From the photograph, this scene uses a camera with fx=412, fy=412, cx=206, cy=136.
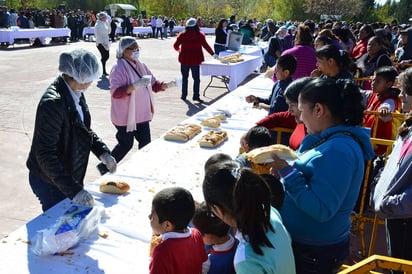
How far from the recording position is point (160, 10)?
46844 mm

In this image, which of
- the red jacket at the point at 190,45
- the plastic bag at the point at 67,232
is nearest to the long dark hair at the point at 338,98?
the plastic bag at the point at 67,232

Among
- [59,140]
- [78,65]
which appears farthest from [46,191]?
[78,65]

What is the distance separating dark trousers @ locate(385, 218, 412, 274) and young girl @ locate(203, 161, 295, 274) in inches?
49.0

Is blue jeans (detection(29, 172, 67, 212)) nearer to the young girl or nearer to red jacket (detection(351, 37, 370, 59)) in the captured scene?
the young girl

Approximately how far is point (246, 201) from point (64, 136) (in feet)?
5.45

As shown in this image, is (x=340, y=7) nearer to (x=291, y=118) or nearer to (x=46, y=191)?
(x=291, y=118)

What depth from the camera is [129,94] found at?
4465mm

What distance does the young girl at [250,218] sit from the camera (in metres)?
1.48

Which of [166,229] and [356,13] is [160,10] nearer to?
[356,13]

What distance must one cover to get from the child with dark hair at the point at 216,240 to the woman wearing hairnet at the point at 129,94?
2.52m

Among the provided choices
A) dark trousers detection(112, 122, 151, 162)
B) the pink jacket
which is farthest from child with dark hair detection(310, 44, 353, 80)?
dark trousers detection(112, 122, 151, 162)

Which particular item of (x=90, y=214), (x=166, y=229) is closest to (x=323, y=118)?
(x=166, y=229)

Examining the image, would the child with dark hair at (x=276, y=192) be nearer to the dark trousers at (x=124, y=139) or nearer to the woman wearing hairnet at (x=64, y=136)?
the woman wearing hairnet at (x=64, y=136)

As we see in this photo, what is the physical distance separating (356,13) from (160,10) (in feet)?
75.6
